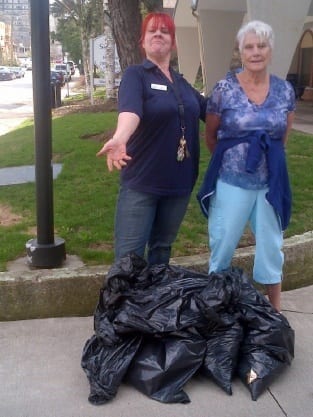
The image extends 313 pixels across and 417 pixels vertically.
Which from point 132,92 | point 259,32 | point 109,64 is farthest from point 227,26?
point 132,92

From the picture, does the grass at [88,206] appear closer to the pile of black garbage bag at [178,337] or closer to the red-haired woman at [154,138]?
the red-haired woman at [154,138]

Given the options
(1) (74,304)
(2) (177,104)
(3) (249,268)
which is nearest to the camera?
(2) (177,104)

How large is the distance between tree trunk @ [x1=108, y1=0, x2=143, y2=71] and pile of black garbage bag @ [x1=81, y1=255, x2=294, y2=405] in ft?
20.3

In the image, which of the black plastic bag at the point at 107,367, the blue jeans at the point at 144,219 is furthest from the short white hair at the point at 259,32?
the black plastic bag at the point at 107,367

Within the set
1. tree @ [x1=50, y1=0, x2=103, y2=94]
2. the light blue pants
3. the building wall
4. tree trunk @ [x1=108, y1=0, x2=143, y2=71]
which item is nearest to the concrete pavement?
the light blue pants

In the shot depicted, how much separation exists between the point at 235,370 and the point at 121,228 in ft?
3.33

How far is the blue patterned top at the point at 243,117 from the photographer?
305 cm

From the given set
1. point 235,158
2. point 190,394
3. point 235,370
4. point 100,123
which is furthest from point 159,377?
point 100,123

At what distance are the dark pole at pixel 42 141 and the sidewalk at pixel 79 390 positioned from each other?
0.68 metres

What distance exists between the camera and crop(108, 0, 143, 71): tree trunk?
28.3ft

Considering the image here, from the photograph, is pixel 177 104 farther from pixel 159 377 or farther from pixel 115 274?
pixel 159 377

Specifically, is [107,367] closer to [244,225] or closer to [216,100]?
[244,225]

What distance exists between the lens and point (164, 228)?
3.39m

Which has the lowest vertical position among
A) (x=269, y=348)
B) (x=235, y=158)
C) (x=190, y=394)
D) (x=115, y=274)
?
(x=190, y=394)
